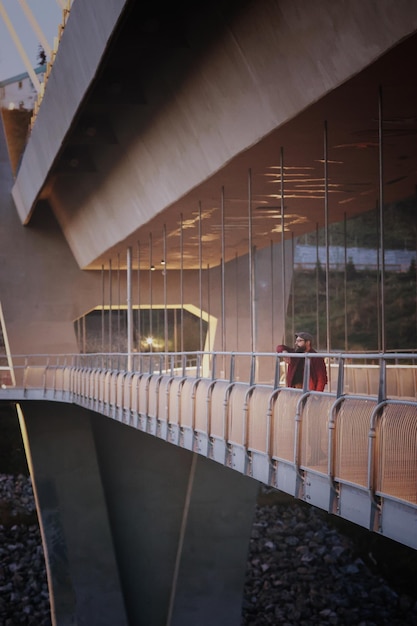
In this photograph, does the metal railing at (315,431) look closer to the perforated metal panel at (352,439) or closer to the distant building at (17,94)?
the perforated metal panel at (352,439)

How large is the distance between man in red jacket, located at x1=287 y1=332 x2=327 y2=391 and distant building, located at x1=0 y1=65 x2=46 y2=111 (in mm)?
27421

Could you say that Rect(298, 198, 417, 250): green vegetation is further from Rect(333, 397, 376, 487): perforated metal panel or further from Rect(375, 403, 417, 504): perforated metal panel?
Rect(375, 403, 417, 504): perforated metal panel

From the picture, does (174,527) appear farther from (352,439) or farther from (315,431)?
(352,439)

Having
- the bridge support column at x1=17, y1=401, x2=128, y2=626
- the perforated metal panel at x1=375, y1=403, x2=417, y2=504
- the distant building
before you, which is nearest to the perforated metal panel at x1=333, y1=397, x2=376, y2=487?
the perforated metal panel at x1=375, y1=403, x2=417, y2=504

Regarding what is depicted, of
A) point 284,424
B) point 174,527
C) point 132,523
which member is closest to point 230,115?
point 284,424

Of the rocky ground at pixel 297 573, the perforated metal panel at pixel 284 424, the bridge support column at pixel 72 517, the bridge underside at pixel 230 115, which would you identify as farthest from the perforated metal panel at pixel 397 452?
the rocky ground at pixel 297 573

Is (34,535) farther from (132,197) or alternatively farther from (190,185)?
(190,185)

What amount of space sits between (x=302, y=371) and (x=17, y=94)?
2920cm

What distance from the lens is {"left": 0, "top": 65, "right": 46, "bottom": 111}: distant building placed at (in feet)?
134

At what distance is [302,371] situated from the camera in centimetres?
1454

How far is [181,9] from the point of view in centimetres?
1817

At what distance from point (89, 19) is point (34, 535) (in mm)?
33035

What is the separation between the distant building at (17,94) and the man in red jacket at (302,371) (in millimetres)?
27421

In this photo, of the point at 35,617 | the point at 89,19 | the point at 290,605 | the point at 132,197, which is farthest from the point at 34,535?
the point at 89,19
